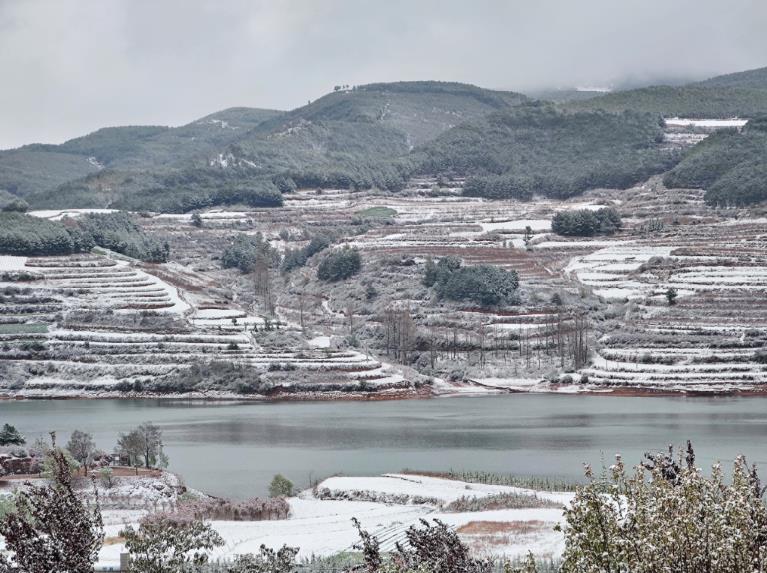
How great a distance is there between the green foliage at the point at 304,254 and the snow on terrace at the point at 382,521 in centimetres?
10029

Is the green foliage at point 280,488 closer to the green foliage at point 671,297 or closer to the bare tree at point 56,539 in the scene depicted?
the bare tree at point 56,539

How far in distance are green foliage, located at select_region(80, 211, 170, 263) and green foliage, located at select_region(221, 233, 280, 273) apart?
1044 cm

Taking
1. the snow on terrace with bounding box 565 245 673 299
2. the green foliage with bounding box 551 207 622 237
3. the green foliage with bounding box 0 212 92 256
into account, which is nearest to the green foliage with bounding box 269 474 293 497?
the snow on terrace with bounding box 565 245 673 299

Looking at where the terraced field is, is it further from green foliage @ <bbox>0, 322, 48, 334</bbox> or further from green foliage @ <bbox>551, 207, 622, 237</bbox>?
green foliage @ <bbox>551, 207, 622, 237</bbox>

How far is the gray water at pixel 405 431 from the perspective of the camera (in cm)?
5788

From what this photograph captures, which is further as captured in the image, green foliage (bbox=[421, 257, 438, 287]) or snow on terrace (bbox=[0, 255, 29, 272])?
green foliage (bbox=[421, 257, 438, 287])

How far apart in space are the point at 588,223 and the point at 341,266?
26.2 metres

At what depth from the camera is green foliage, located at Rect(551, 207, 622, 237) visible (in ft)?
465

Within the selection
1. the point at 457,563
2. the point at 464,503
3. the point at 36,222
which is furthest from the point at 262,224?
the point at 457,563

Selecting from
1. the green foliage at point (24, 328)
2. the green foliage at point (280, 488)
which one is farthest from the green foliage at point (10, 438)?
the green foliage at point (24, 328)

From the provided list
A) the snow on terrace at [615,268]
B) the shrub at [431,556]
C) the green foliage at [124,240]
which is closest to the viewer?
the shrub at [431,556]

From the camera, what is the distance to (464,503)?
43.3m

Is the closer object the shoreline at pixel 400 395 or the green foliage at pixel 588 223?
the shoreline at pixel 400 395

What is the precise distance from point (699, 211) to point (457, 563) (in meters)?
134
